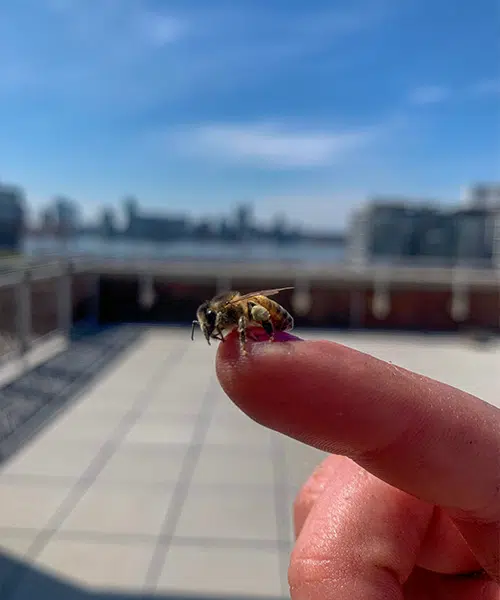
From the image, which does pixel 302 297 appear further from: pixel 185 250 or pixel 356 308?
pixel 185 250

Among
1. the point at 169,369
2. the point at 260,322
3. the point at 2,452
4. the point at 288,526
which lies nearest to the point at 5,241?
the point at 169,369

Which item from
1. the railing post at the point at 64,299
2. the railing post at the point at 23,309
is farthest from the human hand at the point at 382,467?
the railing post at the point at 64,299

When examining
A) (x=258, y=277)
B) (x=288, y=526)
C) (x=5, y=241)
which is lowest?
(x=288, y=526)

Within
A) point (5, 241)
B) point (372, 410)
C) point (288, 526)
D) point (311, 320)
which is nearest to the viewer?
point (372, 410)

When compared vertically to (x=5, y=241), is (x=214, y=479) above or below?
below

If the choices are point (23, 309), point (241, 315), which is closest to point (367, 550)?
point (241, 315)

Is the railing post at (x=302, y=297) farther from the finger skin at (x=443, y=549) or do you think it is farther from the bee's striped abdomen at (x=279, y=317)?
the finger skin at (x=443, y=549)

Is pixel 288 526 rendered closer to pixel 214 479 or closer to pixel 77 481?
pixel 214 479
